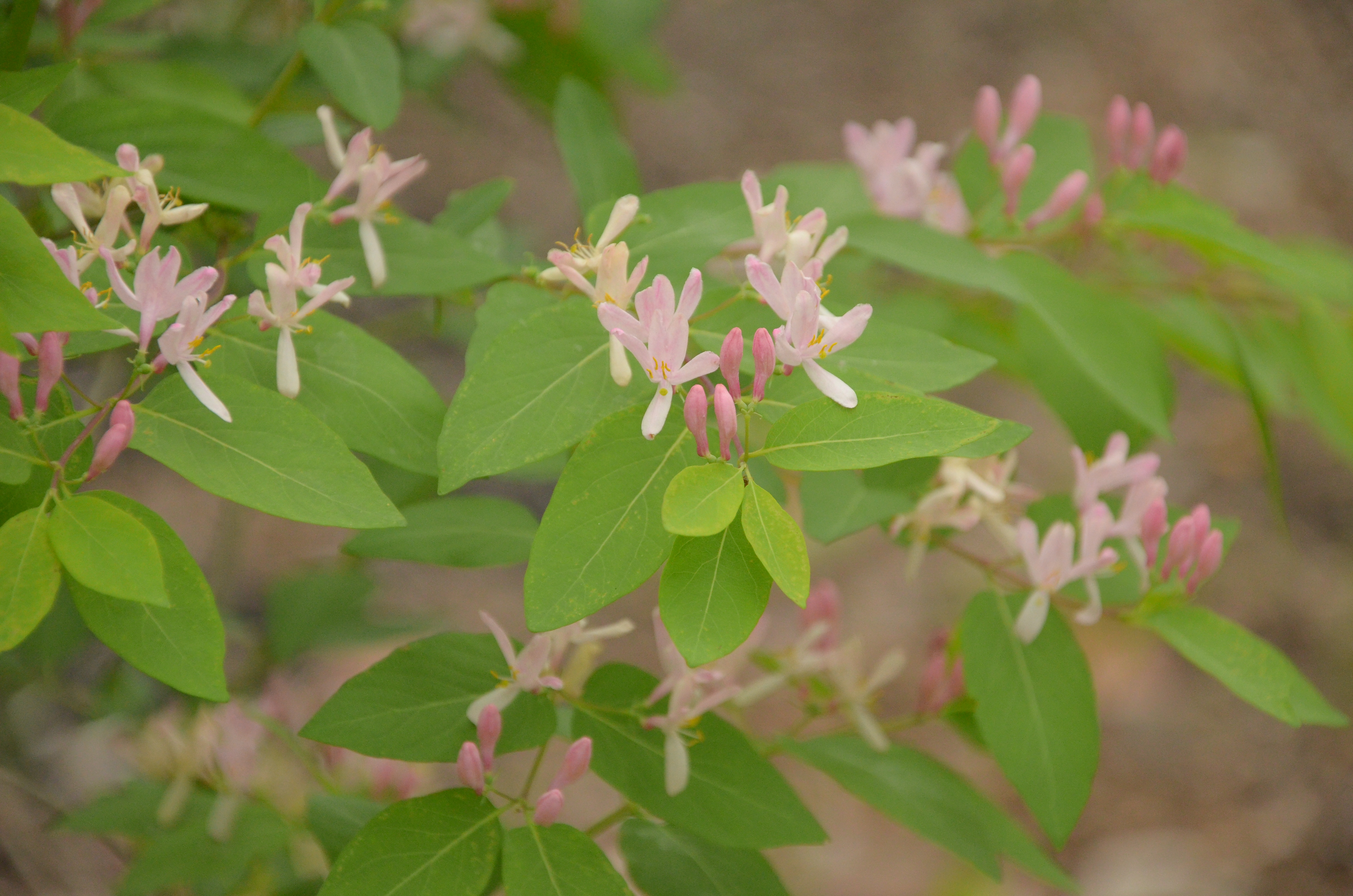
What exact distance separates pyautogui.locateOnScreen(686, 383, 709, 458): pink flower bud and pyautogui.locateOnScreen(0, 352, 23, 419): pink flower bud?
1.51ft

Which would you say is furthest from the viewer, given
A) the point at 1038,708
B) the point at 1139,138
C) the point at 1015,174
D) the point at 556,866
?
the point at 1139,138

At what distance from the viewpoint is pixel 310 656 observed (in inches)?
105

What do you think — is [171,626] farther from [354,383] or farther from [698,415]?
[698,415]

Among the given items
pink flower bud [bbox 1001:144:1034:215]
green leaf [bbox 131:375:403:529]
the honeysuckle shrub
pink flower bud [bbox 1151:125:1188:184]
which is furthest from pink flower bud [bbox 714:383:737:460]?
pink flower bud [bbox 1151:125:1188:184]

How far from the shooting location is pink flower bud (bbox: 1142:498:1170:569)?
98 cm

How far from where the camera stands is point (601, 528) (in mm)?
→ 710

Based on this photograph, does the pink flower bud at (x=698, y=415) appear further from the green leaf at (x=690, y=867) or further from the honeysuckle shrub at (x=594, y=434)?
the green leaf at (x=690, y=867)

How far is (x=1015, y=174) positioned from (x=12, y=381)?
106cm

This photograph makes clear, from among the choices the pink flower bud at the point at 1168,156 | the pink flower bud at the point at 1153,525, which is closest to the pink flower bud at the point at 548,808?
the pink flower bud at the point at 1153,525

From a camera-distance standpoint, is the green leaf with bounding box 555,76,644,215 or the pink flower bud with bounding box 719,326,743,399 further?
the green leaf with bounding box 555,76,644,215

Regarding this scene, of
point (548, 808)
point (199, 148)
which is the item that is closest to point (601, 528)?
point (548, 808)

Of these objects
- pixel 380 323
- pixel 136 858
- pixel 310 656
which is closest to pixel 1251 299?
pixel 380 323

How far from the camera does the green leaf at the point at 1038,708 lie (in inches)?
36.3

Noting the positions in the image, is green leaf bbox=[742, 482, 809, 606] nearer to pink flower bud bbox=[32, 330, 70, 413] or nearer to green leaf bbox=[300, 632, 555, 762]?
green leaf bbox=[300, 632, 555, 762]
